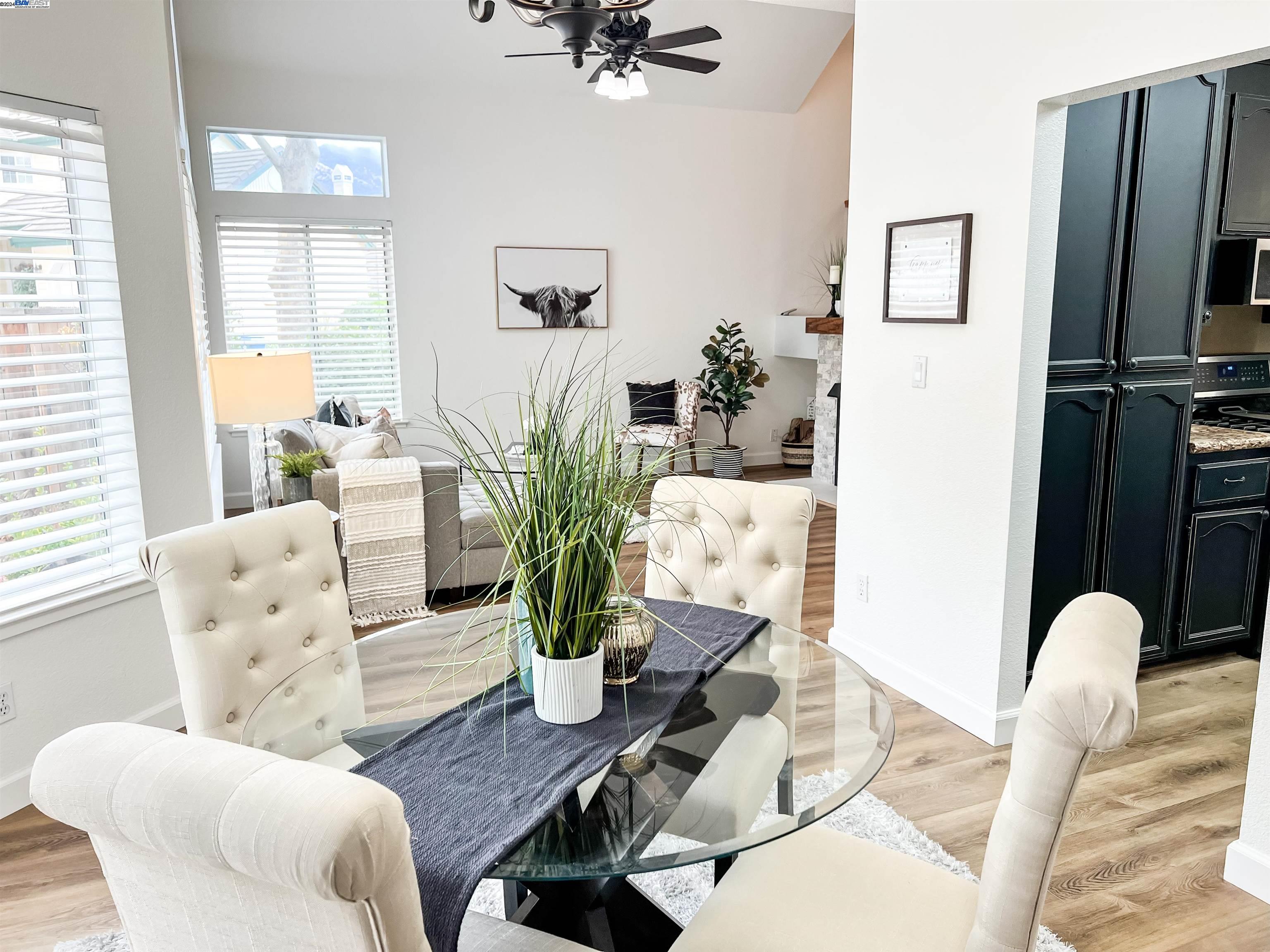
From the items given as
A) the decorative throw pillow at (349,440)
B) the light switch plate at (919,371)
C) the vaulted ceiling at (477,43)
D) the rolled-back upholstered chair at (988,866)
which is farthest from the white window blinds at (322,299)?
the rolled-back upholstered chair at (988,866)

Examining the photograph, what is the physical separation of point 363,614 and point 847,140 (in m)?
5.91

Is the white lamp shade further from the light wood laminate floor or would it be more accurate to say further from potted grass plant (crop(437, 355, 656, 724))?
potted grass plant (crop(437, 355, 656, 724))

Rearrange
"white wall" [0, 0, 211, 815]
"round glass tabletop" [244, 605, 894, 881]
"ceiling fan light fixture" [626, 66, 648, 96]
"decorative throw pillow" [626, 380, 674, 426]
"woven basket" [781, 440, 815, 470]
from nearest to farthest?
"round glass tabletop" [244, 605, 894, 881] → "white wall" [0, 0, 211, 815] → "ceiling fan light fixture" [626, 66, 648, 96] → "decorative throw pillow" [626, 380, 674, 426] → "woven basket" [781, 440, 815, 470]

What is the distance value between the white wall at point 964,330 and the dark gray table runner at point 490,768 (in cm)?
146

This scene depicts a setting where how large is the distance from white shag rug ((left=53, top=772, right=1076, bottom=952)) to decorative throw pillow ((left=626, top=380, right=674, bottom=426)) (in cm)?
481

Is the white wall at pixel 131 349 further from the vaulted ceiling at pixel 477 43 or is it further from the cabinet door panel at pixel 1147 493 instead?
the vaulted ceiling at pixel 477 43

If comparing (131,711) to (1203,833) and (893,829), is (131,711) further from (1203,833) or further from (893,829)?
(1203,833)

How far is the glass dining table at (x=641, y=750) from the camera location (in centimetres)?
125

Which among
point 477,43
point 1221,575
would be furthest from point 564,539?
point 477,43

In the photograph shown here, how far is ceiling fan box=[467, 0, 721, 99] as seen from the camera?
2592mm

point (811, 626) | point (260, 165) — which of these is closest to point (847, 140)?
point (260, 165)

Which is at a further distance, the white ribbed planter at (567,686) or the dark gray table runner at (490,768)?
the white ribbed planter at (567,686)

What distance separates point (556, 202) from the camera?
6965 millimetres

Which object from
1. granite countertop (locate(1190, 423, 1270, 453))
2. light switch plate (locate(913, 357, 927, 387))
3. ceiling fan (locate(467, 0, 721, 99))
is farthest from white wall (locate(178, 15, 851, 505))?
granite countertop (locate(1190, 423, 1270, 453))
